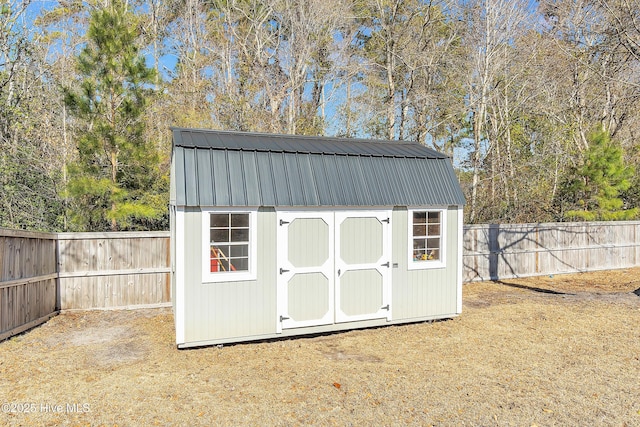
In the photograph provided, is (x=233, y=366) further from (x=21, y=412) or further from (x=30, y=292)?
(x=30, y=292)

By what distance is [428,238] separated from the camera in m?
6.99

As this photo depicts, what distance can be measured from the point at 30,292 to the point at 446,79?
15.4 m

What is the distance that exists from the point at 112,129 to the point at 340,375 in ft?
21.7

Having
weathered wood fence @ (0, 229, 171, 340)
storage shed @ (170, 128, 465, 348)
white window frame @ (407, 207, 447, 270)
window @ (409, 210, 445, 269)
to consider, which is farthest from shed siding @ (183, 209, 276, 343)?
weathered wood fence @ (0, 229, 171, 340)

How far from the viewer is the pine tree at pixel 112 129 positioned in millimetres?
8164

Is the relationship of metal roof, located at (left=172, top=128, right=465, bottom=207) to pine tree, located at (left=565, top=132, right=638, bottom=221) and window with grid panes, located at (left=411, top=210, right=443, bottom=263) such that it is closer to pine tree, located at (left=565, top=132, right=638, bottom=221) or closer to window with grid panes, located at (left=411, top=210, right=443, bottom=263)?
window with grid panes, located at (left=411, top=210, right=443, bottom=263)

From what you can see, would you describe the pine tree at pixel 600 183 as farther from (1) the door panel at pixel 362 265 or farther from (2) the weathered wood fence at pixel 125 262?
(1) the door panel at pixel 362 265

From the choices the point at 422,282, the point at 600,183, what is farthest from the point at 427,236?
the point at 600,183

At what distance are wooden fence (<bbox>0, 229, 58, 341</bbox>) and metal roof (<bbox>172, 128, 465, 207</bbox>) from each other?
8.23 feet

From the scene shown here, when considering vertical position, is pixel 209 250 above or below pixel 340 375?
above

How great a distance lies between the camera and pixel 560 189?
45.5ft

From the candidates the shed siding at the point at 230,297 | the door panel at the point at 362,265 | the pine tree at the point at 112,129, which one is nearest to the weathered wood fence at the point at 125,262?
the pine tree at the point at 112,129

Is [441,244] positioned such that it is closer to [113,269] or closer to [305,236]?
[305,236]

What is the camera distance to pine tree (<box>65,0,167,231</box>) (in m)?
8.16
